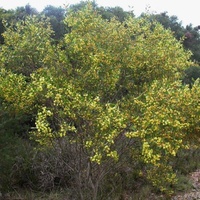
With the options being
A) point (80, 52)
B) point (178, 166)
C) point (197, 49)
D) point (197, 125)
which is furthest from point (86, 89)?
point (197, 49)

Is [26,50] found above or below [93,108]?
above

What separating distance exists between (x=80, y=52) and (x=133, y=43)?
5.42 ft

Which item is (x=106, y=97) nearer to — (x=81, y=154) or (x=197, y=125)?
(x=81, y=154)

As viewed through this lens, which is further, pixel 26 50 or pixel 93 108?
pixel 26 50

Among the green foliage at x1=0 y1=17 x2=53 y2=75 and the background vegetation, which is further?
the green foliage at x1=0 y1=17 x2=53 y2=75

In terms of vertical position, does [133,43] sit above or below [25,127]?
above

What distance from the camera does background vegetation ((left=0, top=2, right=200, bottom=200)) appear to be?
662 cm

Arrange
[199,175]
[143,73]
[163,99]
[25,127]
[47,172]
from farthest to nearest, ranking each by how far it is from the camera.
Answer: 1. [199,175]
2. [25,127]
3. [47,172]
4. [143,73]
5. [163,99]

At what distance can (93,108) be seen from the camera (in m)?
6.65

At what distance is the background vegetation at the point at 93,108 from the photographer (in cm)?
662

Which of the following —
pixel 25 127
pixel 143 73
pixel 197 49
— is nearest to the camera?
pixel 143 73

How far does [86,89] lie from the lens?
311 inches

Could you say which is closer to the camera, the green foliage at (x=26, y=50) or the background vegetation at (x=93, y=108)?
the background vegetation at (x=93, y=108)

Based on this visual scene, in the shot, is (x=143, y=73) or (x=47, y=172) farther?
(x=47, y=172)
